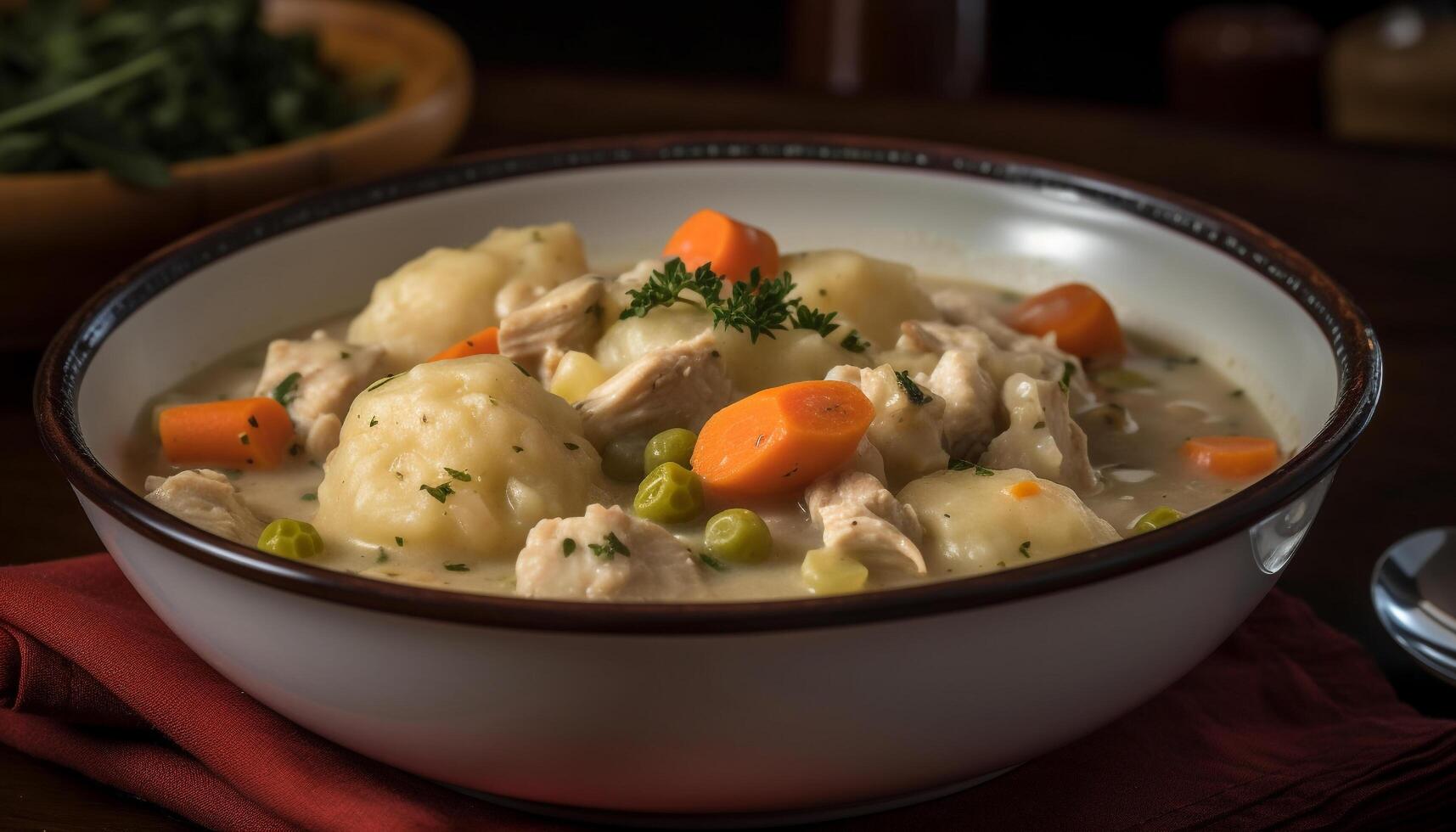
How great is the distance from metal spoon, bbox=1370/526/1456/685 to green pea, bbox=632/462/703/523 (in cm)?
127

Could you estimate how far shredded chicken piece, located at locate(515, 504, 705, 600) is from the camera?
1902 mm

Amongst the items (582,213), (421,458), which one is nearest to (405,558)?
(421,458)

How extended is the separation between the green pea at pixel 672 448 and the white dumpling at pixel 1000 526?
0.36 metres

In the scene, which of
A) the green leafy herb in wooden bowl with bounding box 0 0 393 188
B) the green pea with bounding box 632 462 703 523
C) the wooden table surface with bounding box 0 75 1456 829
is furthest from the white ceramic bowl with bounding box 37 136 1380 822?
the green leafy herb in wooden bowl with bounding box 0 0 393 188

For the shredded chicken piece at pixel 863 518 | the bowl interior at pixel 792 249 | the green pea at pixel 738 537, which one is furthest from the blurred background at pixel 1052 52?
the green pea at pixel 738 537

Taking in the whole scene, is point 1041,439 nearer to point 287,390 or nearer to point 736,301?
point 736,301

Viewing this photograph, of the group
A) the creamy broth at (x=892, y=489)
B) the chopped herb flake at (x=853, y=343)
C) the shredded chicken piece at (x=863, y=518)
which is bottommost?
the creamy broth at (x=892, y=489)

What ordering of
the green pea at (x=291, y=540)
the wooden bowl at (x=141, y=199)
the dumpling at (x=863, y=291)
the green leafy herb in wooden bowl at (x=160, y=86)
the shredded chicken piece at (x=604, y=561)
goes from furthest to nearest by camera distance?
the green leafy herb in wooden bowl at (x=160, y=86)
the wooden bowl at (x=141, y=199)
the dumpling at (x=863, y=291)
the green pea at (x=291, y=540)
the shredded chicken piece at (x=604, y=561)

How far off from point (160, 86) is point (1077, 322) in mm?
2829

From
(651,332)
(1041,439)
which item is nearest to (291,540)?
(651,332)

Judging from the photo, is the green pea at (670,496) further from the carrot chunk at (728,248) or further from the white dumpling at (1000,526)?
the carrot chunk at (728,248)

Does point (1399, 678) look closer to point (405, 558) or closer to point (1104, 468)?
point (1104, 468)

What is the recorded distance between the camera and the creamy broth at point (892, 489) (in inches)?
81.6

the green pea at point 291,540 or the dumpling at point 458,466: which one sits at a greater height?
the dumpling at point 458,466
